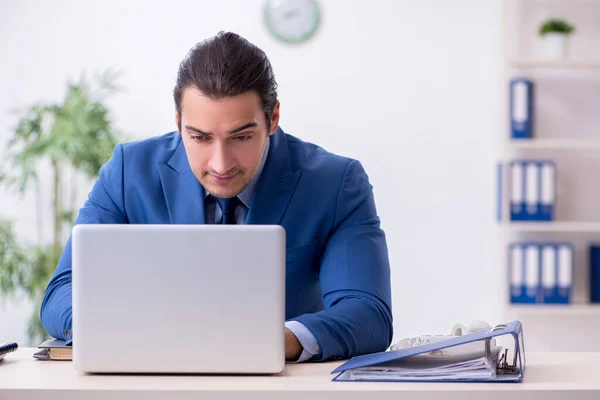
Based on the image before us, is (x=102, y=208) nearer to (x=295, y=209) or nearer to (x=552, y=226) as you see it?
(x=295, y=209)

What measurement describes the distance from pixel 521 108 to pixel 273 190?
217cm

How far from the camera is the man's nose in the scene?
1.64m

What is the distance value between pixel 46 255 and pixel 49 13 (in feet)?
3.99

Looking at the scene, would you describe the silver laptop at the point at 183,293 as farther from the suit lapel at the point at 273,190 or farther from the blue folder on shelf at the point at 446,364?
the suit lapel at the point at 273,190

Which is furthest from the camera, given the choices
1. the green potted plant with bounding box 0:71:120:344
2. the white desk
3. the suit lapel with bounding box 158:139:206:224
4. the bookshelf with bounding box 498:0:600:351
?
the bookshelf with bounding box 498:0:600:351

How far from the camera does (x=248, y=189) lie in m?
1.87

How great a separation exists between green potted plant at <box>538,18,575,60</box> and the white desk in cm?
283

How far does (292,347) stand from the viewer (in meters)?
1.40

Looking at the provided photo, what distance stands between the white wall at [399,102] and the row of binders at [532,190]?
0.30 metres

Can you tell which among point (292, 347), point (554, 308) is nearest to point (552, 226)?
point (554, 308)

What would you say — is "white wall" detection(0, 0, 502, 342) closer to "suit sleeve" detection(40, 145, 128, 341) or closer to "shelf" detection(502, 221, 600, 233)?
"shelf" detection(502, 221, 600, 233)

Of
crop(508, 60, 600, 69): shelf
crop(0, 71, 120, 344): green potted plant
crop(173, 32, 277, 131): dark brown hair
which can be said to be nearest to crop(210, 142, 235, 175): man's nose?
crop(173, 32, 277, 131): dark brown hair

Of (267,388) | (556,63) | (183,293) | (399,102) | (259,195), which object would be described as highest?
(556,63)

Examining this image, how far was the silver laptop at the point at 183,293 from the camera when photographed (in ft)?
3.94
